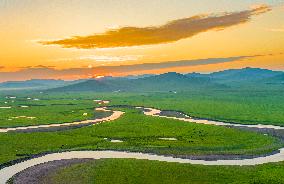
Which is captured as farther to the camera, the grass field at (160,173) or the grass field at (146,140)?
the grass field at (146,140)

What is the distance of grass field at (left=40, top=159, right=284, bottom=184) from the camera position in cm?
4534

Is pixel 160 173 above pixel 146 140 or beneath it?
above

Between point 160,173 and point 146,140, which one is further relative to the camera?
point 146,140

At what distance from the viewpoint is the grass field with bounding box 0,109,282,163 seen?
6372 centimetres

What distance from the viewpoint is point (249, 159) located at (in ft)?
187

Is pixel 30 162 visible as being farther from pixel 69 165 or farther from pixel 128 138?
pixel 128 138

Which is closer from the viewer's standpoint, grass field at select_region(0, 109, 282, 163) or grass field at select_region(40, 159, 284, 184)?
grass field at select_region(40, 159, 284, 184)

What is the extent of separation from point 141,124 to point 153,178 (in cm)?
4847

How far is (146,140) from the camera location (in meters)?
73.1

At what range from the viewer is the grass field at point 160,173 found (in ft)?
149

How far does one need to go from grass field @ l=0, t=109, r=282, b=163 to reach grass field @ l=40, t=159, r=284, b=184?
10147mm

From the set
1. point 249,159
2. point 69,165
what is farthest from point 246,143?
point 69,165

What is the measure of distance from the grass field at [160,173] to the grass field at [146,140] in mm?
10147

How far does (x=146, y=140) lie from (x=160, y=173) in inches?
975
